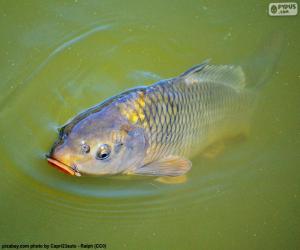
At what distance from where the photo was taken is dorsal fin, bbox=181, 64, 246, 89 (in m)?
2.33

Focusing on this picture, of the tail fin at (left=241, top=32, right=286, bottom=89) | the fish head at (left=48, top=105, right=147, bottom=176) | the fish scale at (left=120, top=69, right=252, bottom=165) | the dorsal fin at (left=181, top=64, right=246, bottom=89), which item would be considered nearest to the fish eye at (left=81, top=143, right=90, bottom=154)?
the fish head at (left=48, top=105, right=147, bottom=176)

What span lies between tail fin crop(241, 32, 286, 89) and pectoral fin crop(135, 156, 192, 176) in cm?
80

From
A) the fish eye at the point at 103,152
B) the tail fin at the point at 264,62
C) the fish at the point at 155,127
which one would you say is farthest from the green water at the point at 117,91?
the fish eye at the point at 103,152

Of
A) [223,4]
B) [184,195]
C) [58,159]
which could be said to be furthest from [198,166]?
[223,4]

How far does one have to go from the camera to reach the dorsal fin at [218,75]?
7.66 feet

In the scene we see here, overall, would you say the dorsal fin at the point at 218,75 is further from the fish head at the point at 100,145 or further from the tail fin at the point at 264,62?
the fish head at the point at 100,145

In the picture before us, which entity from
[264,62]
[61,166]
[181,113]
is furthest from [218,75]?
[61,166]

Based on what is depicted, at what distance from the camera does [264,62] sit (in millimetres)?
2969

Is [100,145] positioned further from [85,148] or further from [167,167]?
[167,167]

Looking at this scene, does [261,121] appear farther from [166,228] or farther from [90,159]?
[90,159]

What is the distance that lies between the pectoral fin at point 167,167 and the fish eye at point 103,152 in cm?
26

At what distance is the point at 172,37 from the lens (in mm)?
3068

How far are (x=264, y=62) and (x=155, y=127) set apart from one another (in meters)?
1.22

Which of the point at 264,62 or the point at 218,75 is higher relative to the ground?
the point at 264,62
